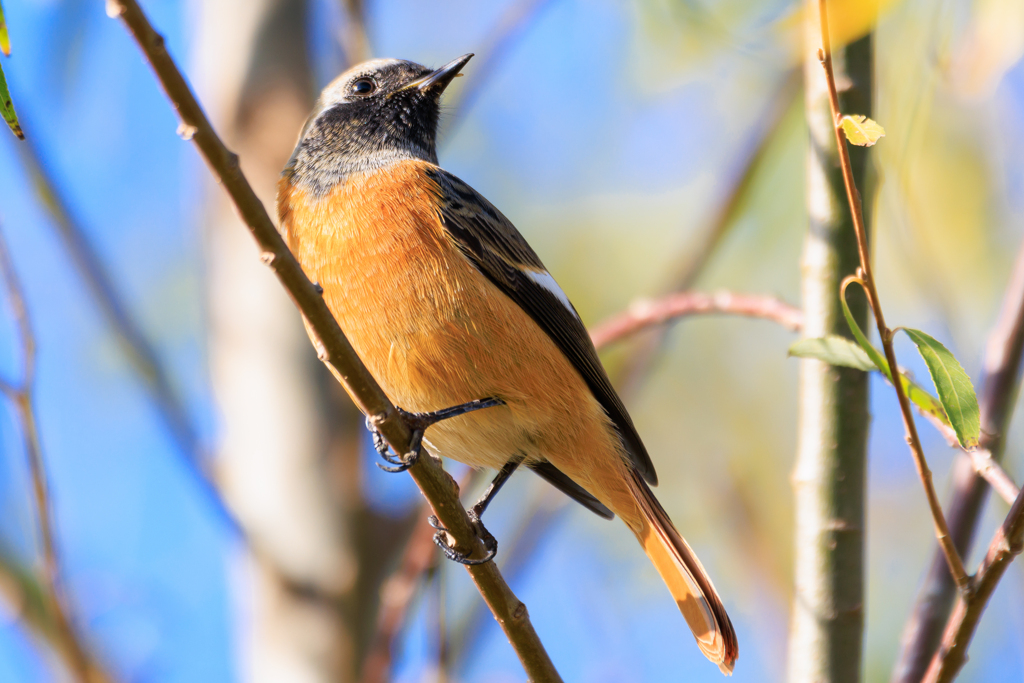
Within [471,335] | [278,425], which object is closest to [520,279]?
[471,335]

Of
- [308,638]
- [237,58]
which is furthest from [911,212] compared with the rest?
[237,58]

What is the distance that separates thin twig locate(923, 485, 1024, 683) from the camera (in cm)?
158

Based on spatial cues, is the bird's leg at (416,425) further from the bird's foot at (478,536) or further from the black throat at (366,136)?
the black throat at (366,136)

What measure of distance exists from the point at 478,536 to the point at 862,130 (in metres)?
1.33

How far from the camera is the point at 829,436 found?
242 centimetres

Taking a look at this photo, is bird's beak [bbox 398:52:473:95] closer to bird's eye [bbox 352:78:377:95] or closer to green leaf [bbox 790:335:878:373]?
bird's eye [bbox 352:78:377:95]

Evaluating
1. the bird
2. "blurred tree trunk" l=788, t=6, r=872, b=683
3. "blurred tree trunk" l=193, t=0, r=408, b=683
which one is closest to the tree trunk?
"blurred tree trunk" l=193, t=0, r=408, b=683

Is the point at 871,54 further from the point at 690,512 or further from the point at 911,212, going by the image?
the point at 690,512

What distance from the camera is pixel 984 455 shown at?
1.86m

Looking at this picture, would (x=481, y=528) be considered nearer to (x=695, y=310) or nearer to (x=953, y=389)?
(x=695, y=310)

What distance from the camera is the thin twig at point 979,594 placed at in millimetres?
1581

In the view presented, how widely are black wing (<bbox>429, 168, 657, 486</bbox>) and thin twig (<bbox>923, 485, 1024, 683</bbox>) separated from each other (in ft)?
4.82

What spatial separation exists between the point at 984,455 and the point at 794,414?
17.5 feet

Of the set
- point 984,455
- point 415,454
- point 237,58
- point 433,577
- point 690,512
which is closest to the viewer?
point 984,455
